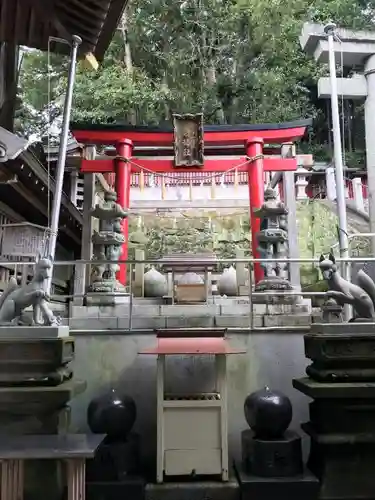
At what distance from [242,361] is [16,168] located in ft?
20.4

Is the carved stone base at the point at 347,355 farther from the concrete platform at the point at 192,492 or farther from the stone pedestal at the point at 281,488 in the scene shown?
the concrete platform at the point at 192,492

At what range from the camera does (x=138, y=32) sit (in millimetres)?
21859

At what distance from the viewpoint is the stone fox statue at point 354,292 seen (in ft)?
17.3

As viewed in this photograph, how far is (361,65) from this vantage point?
9445mm

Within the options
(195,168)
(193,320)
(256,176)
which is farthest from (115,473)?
(195,168)

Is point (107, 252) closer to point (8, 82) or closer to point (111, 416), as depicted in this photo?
point (8, 82)

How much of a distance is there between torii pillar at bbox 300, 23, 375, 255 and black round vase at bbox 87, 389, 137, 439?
19.1 ft

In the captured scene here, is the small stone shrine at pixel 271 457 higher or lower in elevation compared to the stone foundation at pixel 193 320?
lower

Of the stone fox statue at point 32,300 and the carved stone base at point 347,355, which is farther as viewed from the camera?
the stone fox statue at point 32,300

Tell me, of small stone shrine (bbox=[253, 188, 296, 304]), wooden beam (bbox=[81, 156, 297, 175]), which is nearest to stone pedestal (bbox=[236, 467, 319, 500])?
small stone shrine (bbox=[253, 188, 296, 304])

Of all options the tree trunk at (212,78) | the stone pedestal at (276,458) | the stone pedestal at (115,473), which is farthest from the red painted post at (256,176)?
the tree trunk at (212,78)

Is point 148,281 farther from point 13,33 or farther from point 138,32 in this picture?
point 138,32

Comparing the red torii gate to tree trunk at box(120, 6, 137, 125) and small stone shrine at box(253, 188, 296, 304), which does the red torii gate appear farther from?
tree trunk at box(120, 6, 137, 125)

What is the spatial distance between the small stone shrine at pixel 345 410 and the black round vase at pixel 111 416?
204cm
